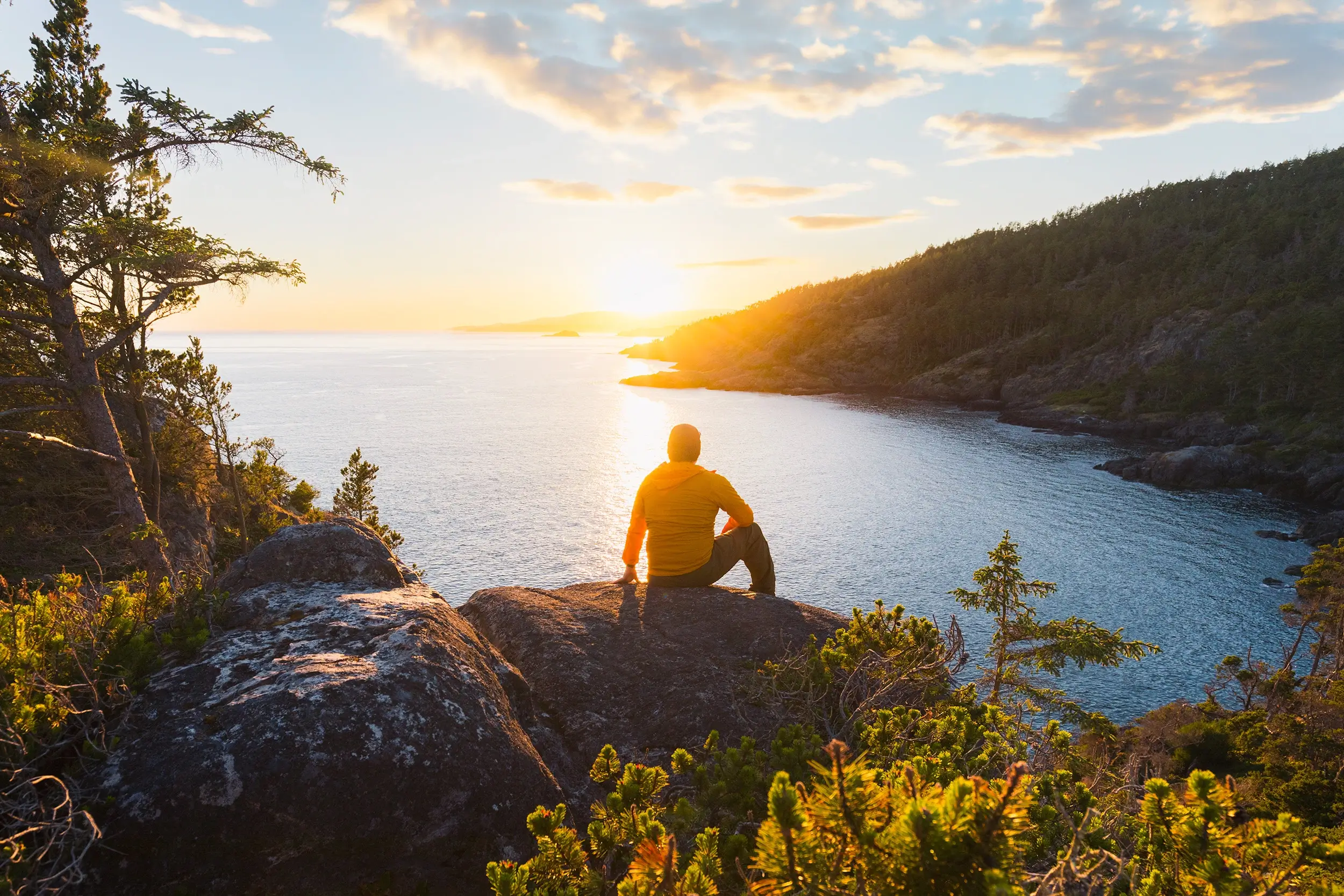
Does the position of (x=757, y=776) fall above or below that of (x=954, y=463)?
above

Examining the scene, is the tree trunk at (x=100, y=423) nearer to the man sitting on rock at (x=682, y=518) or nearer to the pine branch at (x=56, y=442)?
the pine branch at (x=56, y=442)

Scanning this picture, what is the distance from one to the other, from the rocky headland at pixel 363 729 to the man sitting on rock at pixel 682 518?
58.8 inches

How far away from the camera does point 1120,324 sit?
101m

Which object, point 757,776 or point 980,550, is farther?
point 980,550

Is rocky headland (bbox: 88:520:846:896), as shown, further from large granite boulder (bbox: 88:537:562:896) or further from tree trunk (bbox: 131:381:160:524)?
tree trunk (bbox: 131:381:160:524)

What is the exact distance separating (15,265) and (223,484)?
12124 mm

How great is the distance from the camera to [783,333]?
146 m

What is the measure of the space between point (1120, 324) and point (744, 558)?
119 metres

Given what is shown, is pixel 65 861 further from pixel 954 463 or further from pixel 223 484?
pixel 954 463

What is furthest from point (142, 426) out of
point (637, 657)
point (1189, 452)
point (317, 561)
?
point (1189, 452)

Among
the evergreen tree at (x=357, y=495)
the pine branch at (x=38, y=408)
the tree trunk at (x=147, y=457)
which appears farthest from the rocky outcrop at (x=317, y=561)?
the evergreen tree at (x=357, y=495)

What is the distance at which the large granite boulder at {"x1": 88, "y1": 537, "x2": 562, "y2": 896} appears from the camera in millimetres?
2893

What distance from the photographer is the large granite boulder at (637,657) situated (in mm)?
4660

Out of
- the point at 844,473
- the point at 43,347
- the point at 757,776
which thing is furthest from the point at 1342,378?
the point at 43,347
